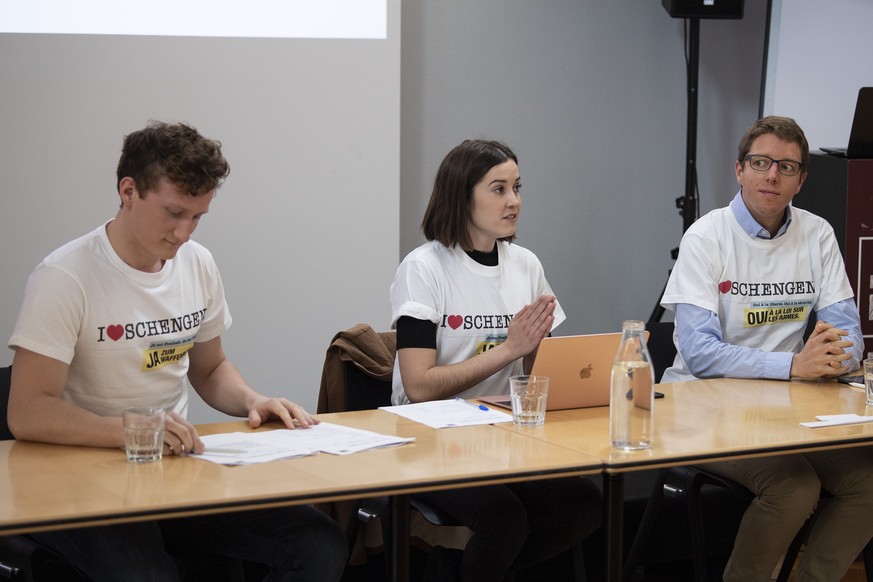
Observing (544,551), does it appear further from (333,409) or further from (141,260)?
(141,260)

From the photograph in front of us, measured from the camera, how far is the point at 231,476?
1.73 metres

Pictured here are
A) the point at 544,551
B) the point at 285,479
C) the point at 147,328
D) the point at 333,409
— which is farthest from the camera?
the point at 333,409

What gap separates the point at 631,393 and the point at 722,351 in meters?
0.91

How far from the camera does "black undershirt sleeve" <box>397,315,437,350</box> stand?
99.7 inches

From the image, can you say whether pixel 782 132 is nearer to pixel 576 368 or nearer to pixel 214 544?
pixel 576 368

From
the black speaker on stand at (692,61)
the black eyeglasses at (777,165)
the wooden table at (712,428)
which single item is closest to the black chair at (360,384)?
the wooden table at (712,428)

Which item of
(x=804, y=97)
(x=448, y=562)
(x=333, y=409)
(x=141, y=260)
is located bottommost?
(x=448, y=562)

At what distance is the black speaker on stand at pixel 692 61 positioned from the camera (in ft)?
13.6

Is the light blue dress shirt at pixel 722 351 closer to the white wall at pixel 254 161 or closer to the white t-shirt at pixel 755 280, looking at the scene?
the white t-shirt at pixel 755 280

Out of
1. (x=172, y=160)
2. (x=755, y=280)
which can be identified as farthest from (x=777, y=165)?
(x=172, y=160)

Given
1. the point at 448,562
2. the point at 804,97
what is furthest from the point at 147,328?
the point at 804,97

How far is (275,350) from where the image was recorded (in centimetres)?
377

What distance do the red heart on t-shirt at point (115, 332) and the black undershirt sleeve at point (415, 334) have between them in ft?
2.37

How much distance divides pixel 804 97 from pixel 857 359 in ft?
5.74
